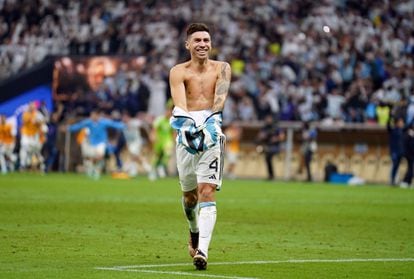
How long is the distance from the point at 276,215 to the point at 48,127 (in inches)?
918

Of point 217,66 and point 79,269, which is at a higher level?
point 217,66

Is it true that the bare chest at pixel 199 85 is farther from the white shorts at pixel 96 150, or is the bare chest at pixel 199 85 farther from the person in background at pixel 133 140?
the person in background at pixel 133 140

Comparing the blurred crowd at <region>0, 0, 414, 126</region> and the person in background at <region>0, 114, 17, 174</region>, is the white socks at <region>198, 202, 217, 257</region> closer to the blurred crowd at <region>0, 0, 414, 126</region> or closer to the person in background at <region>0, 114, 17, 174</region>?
the blurred crowd at <region>0, 0, 414, 126</region>

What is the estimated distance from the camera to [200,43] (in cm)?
1236

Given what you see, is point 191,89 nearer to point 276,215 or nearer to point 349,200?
point 276,215

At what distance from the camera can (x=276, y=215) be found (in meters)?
21.1

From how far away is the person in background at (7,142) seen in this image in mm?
42147

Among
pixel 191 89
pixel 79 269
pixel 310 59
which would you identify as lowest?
pixel 79 269

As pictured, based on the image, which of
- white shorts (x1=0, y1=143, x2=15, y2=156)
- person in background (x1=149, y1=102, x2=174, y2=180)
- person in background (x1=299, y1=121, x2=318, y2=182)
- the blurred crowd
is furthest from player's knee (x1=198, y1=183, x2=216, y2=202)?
white shorts (x1=0, y1=143, x2=15, y2=156)

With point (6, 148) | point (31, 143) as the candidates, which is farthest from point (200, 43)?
point (6, 148)

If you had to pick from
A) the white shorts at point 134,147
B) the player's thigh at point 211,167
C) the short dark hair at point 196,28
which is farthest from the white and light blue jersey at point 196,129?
the white shorts at point 134,147

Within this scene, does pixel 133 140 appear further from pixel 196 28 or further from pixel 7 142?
pixel 196 28

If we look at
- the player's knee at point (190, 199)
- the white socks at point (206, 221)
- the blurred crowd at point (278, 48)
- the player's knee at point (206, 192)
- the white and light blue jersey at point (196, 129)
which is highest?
the blurred crowd at point (278, 48)

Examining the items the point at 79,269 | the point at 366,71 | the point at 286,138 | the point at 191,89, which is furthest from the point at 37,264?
the point at 286,138
